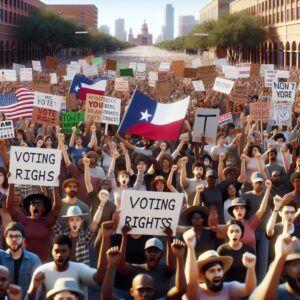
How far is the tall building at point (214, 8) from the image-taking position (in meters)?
130

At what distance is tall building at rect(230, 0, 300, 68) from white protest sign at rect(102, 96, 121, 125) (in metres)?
53.5

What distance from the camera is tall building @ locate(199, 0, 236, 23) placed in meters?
130

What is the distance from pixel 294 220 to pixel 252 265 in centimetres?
227

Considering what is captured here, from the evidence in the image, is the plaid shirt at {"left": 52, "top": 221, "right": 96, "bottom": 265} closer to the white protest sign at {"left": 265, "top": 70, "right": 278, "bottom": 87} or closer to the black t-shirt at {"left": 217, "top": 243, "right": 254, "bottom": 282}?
the black t-shirt at {"left": 217, "top": 243, "right": 254, "bottom": 282}

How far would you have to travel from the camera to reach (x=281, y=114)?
12.7 metres

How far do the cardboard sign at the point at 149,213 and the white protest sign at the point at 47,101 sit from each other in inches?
270

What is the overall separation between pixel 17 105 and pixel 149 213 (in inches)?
327

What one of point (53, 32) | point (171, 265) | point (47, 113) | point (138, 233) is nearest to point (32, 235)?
point (138, 233)

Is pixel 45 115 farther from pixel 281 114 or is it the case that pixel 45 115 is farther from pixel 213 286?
pixel 213 286

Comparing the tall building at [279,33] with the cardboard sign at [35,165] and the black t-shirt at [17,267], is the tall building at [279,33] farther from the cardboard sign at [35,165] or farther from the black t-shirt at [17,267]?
the black t-shirt at [17,267]

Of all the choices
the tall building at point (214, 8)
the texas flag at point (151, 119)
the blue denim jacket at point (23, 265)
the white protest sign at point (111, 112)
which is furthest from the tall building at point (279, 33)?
the blue denim jacket at point (23, 265)

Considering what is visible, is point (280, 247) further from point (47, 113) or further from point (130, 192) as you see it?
point (47, 113)

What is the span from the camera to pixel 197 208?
6.03m

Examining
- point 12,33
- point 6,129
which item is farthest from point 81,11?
point 6,129
